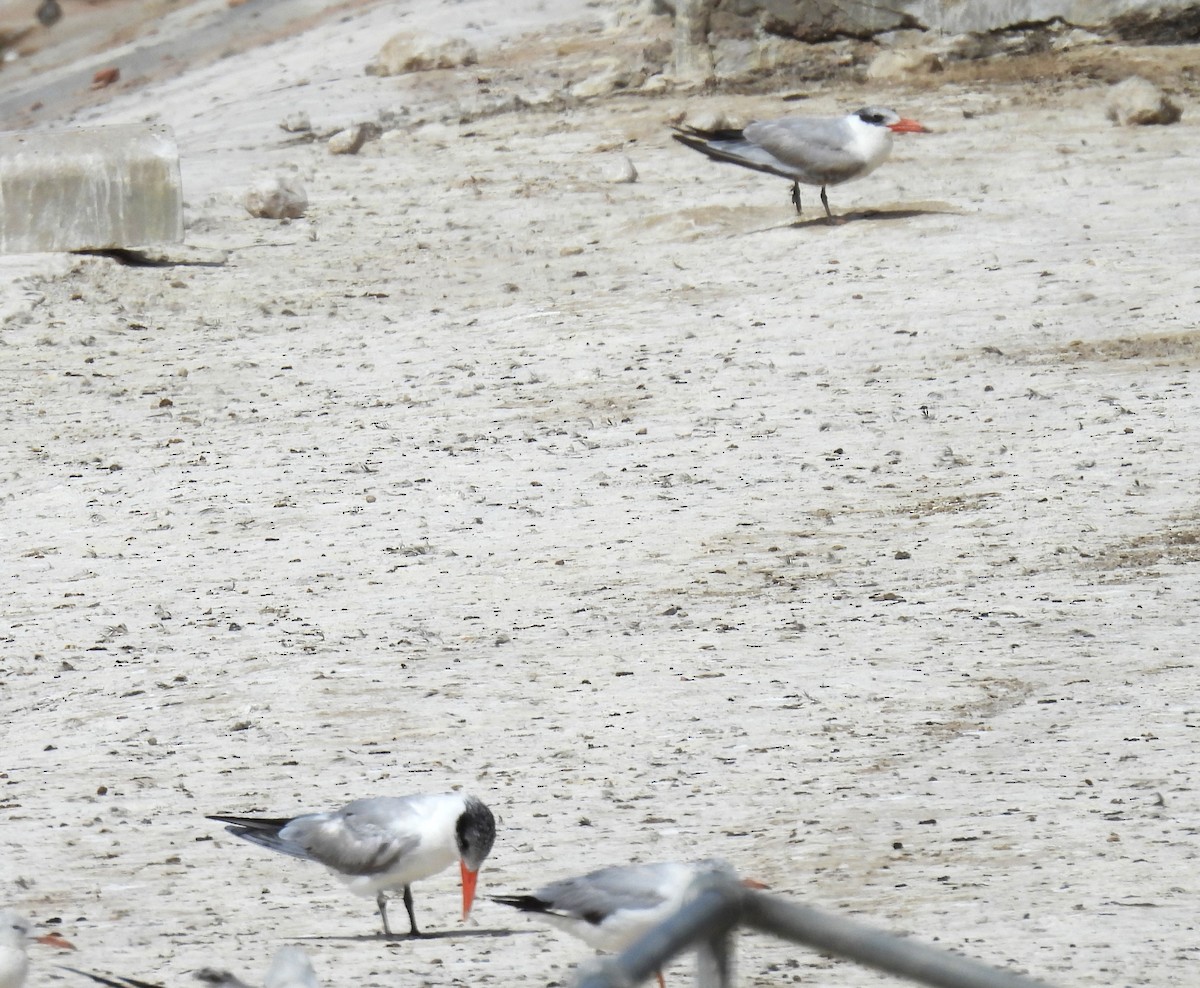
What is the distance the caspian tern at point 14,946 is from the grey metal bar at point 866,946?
2433mm

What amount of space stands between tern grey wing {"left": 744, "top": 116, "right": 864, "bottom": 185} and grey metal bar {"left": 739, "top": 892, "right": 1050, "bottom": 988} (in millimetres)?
9904

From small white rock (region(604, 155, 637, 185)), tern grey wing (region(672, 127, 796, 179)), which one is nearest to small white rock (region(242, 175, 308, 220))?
small white rock (region(604, 155, 637, 185))

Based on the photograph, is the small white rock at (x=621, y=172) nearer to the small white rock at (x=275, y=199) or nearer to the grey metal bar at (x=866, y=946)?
the small white rock at (x=275, y=199)

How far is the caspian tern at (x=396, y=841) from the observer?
14.5 ft

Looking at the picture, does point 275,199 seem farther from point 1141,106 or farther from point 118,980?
point 118,980

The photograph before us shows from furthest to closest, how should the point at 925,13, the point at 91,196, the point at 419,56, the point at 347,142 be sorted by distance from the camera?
the point at 419,56 < the point at 925,13 < the point at 347,142 < the point at 91,196

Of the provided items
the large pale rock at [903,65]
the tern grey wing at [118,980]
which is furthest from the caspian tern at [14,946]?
the large pale rock at [903,65]

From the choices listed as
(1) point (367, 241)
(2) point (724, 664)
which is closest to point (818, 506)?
(2) point (724, 664)

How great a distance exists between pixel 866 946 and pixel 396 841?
272cm

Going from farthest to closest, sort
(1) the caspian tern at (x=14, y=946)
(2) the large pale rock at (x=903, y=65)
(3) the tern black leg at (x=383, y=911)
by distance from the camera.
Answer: (2) the large pale rock at (x=903, y=65)
(3) the tern black leg at (x=383, y=911)
(1) the caspian tern at (x=14, y=946)

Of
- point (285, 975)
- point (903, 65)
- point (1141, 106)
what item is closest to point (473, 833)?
Answer: point (285, 975)

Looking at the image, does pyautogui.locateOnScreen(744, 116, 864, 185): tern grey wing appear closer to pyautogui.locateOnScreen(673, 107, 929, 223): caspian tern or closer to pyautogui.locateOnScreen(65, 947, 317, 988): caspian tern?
pyautogui.locateOnScreen(673, 107, 929, 223): caspian tern

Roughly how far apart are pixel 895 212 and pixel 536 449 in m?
4.15

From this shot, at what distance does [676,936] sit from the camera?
1.78 meters
